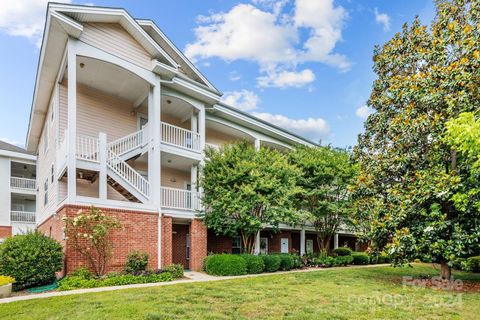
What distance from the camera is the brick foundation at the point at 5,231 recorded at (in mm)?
24370

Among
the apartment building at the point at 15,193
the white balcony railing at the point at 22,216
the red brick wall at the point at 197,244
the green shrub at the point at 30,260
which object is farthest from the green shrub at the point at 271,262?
the white balcony railing at the point at 22,216

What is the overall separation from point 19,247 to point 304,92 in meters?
18.6

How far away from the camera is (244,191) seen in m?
15.2

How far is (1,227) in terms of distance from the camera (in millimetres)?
24438

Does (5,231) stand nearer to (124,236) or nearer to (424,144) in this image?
(124,236)

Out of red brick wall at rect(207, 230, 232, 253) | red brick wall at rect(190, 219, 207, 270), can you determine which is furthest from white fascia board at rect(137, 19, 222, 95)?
red brick wall at rect(207, 230, 232, 253)

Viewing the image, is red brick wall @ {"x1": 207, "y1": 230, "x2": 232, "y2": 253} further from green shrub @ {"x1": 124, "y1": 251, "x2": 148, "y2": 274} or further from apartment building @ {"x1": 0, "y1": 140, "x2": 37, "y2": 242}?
apartment building @ {"x1": 0, "y1": 140, "x2": 37, "y2": 242}

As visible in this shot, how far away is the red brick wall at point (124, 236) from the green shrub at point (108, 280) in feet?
2.91

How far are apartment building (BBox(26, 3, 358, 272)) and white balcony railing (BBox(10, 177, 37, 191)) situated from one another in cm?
958

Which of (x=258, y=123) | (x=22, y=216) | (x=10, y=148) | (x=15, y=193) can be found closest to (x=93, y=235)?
(x=258, y=123)

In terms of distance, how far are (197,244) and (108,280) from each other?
208 inches

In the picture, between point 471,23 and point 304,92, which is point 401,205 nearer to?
point 471,23

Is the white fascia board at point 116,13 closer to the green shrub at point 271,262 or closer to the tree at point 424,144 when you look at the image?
the tree at point 424,144

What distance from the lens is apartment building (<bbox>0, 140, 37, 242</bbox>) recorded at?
81.4 feet
